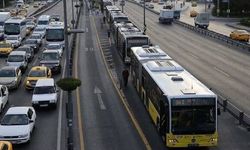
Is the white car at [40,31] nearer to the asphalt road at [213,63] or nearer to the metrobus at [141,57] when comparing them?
the asphalt road at [213,63]

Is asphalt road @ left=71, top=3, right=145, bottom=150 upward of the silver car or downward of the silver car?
downward

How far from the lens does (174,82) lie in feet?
78.7

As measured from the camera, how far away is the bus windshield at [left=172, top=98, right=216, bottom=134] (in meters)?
21.4

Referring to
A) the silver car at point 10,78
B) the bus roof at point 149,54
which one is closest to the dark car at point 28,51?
the silver car at point 10,78

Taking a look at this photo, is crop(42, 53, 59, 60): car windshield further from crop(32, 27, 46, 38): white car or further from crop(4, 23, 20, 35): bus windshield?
crop(32, 27, 46, 38): white car

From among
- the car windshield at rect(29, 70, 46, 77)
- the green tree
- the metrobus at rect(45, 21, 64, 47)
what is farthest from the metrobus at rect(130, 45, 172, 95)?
the green tree

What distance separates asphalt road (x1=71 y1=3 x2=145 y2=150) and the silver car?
4874mm

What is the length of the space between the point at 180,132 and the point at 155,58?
12.1m

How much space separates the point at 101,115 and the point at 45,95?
4064 millimetres

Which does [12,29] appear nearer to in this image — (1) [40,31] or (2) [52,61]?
(1) [40,31]

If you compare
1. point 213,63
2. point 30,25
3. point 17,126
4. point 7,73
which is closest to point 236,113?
point 17,126

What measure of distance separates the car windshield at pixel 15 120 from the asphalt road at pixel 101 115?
2.93 metres

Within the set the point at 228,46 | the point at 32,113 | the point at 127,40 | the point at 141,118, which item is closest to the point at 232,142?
the point at 141,118

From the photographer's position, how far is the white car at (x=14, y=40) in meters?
60.6
